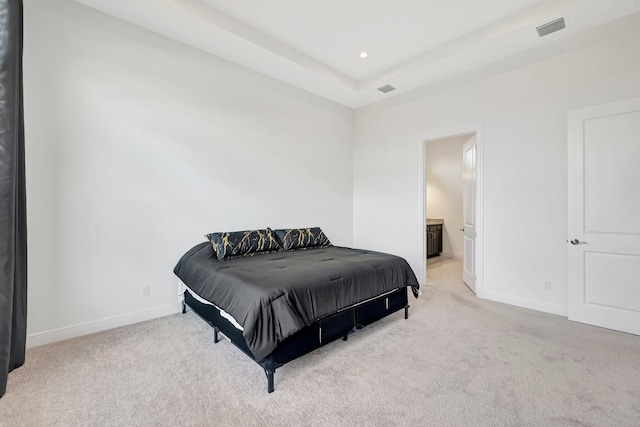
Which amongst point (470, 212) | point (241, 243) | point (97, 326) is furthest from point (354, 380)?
point (470, 212)

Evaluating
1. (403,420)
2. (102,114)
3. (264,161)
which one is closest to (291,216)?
(264,161)

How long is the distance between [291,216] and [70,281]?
255cm

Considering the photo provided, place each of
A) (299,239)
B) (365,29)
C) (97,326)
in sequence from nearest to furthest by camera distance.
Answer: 1. (97,326)
2. (365,29)
3. (299,239)

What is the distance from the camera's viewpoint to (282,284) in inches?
79.0

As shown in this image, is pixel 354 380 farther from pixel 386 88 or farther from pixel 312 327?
pixel 386 88

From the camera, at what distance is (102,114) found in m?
2.67

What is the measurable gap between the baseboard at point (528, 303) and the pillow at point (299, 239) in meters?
2.21

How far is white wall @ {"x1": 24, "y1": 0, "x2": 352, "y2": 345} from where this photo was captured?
240 cm

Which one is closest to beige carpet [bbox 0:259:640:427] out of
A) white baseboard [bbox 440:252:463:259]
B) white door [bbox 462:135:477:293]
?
white door [bbox 462:135:477:293]

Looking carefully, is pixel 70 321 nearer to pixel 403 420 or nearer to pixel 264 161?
pixel 264 161

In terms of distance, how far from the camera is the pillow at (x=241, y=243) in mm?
2988

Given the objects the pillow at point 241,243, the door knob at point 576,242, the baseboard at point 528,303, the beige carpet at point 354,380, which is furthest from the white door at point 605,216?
the pillow at point 241,243

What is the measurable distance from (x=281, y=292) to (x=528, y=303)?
3.04 meters

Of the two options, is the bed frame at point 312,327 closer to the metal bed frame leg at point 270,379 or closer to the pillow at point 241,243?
the metal bed frame leg at point 270,379
